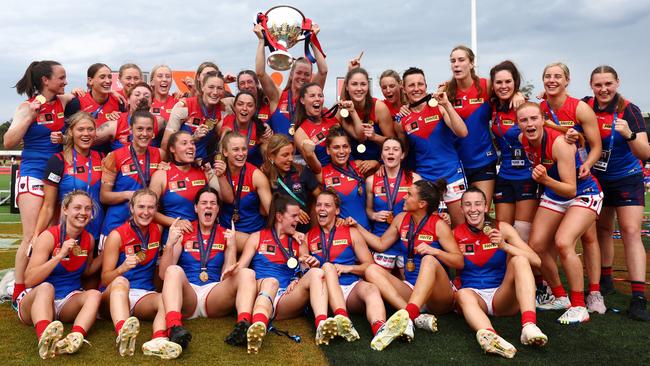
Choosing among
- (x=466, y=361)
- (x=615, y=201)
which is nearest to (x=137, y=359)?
(x=466, y=361)

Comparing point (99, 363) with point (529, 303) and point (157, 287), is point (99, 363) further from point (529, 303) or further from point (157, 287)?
point (529, 303)

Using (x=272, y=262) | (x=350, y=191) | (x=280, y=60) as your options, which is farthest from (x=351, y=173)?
(x=280, y=60)

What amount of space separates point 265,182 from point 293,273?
2.88 feet

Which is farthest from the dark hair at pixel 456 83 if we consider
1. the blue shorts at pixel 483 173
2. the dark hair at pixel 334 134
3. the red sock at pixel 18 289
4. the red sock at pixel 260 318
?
the red sock at pixel 18 289

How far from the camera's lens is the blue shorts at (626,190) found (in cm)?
471

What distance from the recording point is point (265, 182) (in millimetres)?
4793

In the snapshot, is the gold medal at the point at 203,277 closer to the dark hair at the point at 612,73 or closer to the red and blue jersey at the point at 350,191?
the red and blue jersey at the point at 350,191

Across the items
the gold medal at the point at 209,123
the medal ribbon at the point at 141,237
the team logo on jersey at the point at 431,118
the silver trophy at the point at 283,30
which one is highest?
Answer: the silver trophy at the point at 283,30

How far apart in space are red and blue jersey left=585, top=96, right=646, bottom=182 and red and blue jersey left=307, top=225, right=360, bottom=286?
7.73 feet

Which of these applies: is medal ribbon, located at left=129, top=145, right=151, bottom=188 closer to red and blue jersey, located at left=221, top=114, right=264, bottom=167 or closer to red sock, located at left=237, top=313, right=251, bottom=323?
red and blue jersey, located at left=221, top=114, right=264, bottom=167

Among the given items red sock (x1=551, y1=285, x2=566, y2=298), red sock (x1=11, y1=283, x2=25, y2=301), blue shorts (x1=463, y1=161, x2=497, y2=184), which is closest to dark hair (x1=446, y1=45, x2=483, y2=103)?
blue shorts (x1=463, y1=161, x2=497, y2=184)

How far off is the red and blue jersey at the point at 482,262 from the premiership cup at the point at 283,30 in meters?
2.49

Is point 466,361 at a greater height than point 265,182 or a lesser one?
lesser

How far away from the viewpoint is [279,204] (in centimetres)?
445
